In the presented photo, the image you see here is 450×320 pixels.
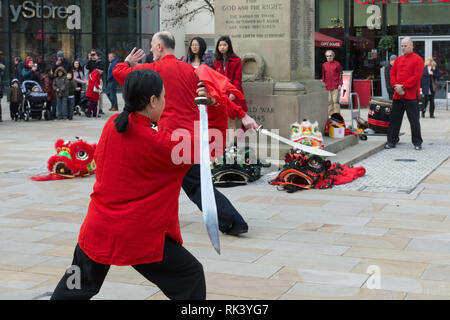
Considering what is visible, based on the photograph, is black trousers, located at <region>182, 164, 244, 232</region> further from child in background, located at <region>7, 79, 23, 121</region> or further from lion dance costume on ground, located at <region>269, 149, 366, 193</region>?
child in background, located at <region>7, 79, 23, 121</region>

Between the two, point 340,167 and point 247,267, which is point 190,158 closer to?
point 247,267

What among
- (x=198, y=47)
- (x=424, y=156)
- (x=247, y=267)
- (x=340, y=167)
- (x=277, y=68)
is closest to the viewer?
(x=247, y=267)

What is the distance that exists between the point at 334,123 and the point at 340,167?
2.73 meters

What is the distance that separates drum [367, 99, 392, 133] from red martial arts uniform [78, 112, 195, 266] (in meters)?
11.8

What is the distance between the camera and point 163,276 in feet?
11.7

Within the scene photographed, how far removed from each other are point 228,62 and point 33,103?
10.0 meters

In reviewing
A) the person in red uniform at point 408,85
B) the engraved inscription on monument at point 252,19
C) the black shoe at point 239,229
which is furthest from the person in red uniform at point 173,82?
the person in red uniform at point 408,85

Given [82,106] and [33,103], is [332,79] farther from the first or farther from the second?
[33,103]

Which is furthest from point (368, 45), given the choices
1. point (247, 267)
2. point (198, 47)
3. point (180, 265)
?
point (180, 265)

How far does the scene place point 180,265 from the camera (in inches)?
139

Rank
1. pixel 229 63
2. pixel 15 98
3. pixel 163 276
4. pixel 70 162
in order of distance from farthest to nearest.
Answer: pixel 15 98
pixel 229 63
pixel 70 162
pixel 163 276

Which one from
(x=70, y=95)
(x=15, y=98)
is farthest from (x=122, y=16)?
(x=15, y=98)

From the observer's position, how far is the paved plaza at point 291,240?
203 inches
